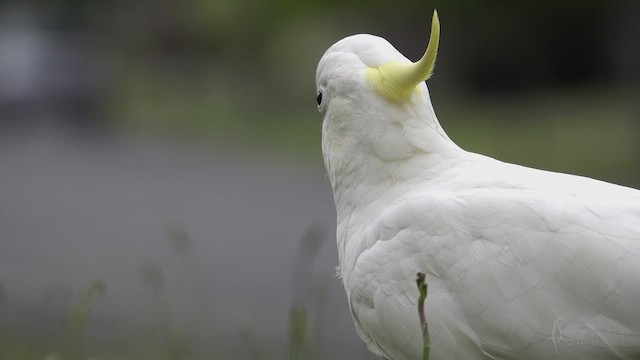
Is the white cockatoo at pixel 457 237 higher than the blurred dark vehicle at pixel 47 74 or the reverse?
higher

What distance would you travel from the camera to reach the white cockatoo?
331 cm

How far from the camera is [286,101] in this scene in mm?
17953

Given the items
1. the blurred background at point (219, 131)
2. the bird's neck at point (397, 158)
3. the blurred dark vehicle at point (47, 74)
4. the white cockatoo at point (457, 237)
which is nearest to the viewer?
the white cockatoo at point (457, 237)

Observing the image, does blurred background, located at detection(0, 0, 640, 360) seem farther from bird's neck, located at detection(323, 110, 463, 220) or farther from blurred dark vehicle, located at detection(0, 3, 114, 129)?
bird's neck, located at detection(323, 110, 463, 220)

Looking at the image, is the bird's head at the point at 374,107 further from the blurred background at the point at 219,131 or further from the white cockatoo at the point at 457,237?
the blurred background at the point at 219,131

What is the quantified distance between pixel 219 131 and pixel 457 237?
517 inches

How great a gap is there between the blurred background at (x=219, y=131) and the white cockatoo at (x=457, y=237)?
0.38 meters

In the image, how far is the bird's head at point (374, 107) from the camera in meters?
4.14

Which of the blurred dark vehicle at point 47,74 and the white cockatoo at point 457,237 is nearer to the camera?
the white cockatoo at point 457,237

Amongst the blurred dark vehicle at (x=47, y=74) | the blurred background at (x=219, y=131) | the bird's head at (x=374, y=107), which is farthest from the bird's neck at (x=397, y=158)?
the blurred dark vehicle at (x=47, y=74)

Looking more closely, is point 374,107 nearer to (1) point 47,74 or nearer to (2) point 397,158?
(2) point 397,158

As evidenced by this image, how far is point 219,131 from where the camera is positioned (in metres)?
16.6

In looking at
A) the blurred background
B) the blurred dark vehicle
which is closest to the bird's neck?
the blurred background

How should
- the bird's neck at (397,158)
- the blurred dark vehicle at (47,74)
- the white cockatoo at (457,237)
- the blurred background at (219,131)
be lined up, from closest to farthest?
the white cockatoo at (457,237) < the bird's neck at (397,158) < the blurred background at (219,131) < the blurred dark vehicle at (47,74)
